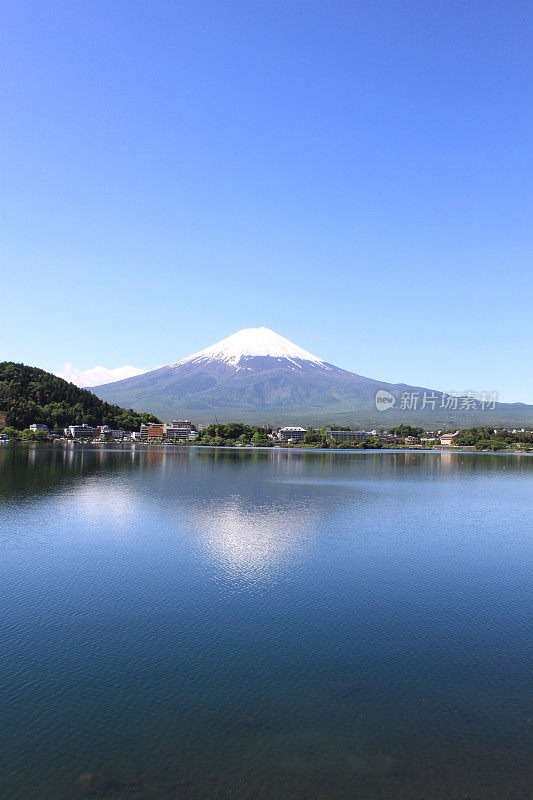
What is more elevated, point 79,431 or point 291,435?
point 79,431

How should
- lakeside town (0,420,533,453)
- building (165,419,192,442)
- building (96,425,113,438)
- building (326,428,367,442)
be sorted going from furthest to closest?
building (326,428,367,442)
building (165,419,192,442)
building (96,425,113,438)
lakeside town (0,420,533,453)

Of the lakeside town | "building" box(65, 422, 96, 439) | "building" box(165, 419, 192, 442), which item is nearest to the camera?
"building" box(65, 422, 96, 439)

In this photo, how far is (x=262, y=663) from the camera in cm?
1030

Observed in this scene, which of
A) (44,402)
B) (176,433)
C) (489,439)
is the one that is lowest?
(176,433)

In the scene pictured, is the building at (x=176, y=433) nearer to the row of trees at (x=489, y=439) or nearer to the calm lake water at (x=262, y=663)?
the row of trees at (x=489, y=439)

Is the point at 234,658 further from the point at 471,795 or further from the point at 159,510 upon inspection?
the point at 159,510

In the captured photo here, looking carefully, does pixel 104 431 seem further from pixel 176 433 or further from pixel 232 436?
pixel 232 436

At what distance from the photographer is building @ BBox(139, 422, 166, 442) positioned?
155125 mm

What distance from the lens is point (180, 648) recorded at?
10.9 metres

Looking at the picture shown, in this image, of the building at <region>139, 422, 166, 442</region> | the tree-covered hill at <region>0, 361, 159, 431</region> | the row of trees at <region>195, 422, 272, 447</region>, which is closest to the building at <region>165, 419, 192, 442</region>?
the building at <region>139, 422, 166, 442</region>

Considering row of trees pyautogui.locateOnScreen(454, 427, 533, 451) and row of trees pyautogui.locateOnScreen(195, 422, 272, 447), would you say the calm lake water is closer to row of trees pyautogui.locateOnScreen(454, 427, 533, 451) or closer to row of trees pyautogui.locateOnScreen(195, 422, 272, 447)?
row of trees pyautogui.locateOnScreen(195, 422, 272, 447)

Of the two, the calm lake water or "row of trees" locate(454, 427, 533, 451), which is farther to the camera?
"row of trees" locate(454, 427, 533, 451)

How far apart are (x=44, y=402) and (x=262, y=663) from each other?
138478 millimetres

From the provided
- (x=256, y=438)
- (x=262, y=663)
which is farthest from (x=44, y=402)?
(x=262, y=663)
